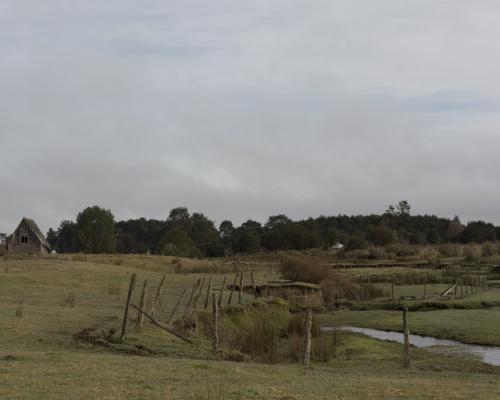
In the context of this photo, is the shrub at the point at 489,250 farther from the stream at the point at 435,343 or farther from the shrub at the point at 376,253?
the stream at the point at 435,343

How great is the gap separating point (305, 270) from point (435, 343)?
32746 millimetres

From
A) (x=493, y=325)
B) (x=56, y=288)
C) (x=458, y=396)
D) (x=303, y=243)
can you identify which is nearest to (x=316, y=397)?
(x=458, y=396)

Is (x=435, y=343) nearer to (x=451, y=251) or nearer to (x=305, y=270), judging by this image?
(x=305, y=270)

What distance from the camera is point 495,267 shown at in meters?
102

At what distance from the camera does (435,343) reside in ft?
130

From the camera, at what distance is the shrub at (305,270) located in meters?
71.0

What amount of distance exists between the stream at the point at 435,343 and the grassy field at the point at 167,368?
1.40m

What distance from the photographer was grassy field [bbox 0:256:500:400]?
16.7 meters

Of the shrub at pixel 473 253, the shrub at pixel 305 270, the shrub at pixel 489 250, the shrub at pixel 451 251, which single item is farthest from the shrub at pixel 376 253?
the shrub at pixel 305 270

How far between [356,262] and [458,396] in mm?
99603

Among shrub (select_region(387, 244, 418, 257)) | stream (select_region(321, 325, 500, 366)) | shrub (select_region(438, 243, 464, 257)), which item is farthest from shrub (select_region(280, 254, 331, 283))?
shrub (select_region(438, 243, 464, 257))

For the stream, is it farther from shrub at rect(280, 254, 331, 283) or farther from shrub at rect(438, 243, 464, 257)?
shrub at rect(438, 243, 464, 257)

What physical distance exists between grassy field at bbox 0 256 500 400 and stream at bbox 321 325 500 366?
1401 millimetres

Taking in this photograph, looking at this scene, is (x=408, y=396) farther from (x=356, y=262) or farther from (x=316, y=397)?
(x=356, y=262)
